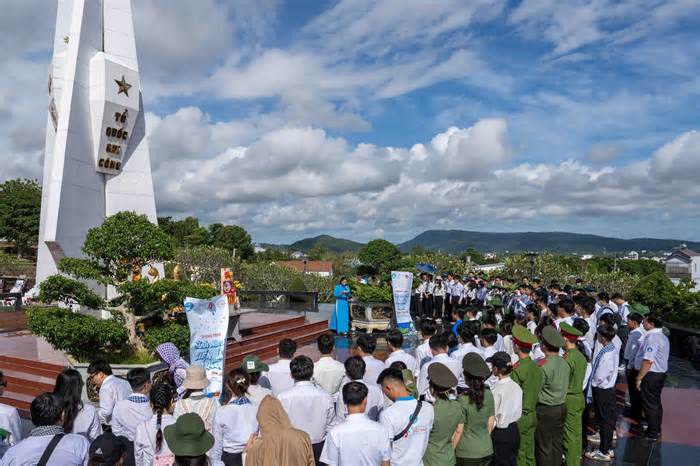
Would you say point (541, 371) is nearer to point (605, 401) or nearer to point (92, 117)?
point (605, 401)

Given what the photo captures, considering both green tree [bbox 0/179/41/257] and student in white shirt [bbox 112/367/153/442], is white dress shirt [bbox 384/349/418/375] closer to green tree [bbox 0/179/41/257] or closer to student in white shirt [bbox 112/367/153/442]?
student in white shirt [bbox 112/367/153/442]

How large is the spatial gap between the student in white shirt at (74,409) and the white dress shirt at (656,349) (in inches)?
243

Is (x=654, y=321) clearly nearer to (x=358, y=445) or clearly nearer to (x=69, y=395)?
(x=358, y=445)

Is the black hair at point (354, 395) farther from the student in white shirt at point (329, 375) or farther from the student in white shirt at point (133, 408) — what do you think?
the student in white shirt at point (133, 408)

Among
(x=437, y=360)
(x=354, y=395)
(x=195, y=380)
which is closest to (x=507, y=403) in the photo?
(x=437, y=360)

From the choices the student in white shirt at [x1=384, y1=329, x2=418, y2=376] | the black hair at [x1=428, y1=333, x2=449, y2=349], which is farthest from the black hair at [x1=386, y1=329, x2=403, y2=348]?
the black hair at [x1=428, y1=333, x2=449, y2=349]

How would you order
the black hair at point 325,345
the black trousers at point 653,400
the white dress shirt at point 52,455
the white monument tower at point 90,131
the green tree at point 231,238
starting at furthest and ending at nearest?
1. the green tree at point 231,238
2. the white monument tower at point 90,131
3. the black trousers at point 653,400
4. the black hair at point 325,345
5. the white dress shirt at point 52,455

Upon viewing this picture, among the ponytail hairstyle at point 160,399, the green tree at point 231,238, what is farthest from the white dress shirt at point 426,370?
the green tree at point 231,238

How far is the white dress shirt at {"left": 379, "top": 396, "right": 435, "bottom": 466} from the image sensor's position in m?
3.30

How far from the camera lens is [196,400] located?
378 centimetres

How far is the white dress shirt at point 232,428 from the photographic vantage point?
11.9ft

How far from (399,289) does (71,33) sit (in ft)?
33.9

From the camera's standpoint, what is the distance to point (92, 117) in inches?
486

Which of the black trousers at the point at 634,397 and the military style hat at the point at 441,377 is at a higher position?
the military style hat at the point at 441,377
